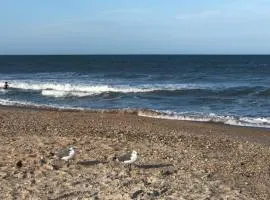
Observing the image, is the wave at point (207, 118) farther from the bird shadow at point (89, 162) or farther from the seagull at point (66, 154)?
the seagull at point (66, 154)

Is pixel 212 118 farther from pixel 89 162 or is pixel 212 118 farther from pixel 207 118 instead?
pixel 89 162

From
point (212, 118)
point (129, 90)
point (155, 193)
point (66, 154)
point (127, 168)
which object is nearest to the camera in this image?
point (155, 193)

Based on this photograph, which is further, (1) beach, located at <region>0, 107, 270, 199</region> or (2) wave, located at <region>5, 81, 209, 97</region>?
(2) wave, located at <region>5, 81, 209, 97</region>

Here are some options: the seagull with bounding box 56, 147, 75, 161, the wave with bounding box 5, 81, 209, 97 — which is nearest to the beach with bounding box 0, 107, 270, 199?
the seagull with bounding box 56, 147, 75, 161

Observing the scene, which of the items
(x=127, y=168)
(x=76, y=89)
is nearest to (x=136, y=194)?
(x=127, y=168)

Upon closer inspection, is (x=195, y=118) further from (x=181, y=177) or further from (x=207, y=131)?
(x=181, y=177)

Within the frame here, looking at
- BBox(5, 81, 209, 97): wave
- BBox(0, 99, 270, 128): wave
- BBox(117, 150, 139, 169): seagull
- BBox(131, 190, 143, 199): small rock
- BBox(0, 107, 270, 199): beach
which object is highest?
BBox(117, 150, 139, 169): seagull

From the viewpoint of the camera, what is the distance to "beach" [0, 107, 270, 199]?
757 centimetres

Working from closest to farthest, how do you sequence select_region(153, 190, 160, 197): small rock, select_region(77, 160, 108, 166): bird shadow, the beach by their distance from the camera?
select_region(153, 190, 160, 197): small rock
the beach
select_region(77, 160, 108, 166): bird shadow

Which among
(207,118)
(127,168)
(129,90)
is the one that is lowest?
(129,90)

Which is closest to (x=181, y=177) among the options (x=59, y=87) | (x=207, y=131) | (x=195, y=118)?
(x=207, y=131)

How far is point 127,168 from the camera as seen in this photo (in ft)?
29.4

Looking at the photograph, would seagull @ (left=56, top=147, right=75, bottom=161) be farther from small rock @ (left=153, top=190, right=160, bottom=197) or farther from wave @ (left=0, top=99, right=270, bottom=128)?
wave @ (left=0, top=99, right=270, bottom=128)

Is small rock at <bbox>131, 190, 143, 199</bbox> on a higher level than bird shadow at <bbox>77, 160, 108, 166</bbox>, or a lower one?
higher
